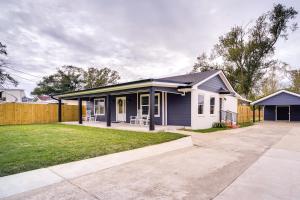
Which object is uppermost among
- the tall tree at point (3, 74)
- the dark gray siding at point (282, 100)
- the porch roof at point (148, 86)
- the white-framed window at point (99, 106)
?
the tall tree at point (3, 74)

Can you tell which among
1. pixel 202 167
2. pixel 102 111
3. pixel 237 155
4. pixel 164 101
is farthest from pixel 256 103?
pixel 202 167

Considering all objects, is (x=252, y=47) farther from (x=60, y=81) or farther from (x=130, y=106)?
(x=60, y=81)

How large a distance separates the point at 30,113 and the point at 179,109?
1212cm

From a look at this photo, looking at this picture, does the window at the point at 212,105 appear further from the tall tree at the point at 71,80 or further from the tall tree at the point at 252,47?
the tall tree at the point at 71,80

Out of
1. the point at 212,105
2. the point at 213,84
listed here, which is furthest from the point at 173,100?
the point at 213,84

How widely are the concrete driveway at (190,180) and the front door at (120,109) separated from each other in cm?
1053

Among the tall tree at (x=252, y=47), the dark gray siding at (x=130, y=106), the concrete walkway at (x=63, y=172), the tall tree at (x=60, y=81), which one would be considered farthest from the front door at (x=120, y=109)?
the tall tree at (x=60, y=81)

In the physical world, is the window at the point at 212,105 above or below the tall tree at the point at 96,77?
below

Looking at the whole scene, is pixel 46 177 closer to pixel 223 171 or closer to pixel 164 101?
pixel 223 171

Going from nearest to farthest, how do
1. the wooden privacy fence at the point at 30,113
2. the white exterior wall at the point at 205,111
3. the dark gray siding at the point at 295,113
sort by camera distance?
the white exterior wall at the point at 205,111
the wooden privacy fence at the point at 30,113
the dark gray siding at the point at 295,113

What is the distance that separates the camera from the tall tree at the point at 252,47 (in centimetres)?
2433

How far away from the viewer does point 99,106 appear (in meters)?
18.5

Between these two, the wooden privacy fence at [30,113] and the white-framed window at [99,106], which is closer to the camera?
the wooden privacy fence at [30,113]

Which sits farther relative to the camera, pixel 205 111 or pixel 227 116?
pixel 227 116
